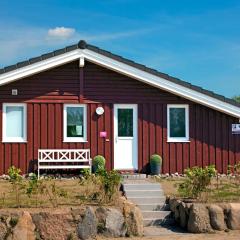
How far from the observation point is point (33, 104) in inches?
671

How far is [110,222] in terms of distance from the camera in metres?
10.5

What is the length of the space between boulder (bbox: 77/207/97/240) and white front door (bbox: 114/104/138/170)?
7.01m

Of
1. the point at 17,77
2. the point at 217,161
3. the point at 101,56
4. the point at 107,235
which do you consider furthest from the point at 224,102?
A: the point at 107,235

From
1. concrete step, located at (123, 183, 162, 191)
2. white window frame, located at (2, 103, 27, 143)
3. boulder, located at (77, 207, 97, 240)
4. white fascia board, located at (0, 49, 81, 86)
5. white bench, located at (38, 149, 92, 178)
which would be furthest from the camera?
white window frame, located at (2, 103, 27, 143)

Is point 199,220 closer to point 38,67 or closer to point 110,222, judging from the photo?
point 110,222

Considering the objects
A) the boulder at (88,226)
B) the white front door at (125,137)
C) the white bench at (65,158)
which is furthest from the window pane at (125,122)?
the boulder at (88,226)

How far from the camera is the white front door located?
17422 millimetres

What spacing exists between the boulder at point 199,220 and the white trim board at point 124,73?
22.9 feet

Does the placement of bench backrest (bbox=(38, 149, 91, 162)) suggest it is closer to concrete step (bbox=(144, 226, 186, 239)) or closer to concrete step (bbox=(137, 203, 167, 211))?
concrete step (bbox=(137, 203, 167, 211))

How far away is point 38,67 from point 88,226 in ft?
24.3

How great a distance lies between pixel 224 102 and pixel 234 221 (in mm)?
7297

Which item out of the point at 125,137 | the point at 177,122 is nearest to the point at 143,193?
the point at 125,137

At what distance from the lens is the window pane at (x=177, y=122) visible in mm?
17844

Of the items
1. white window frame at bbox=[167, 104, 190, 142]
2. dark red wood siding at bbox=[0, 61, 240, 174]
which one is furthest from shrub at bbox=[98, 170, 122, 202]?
white window frame at bbox=[167, 104, 190, 142]
